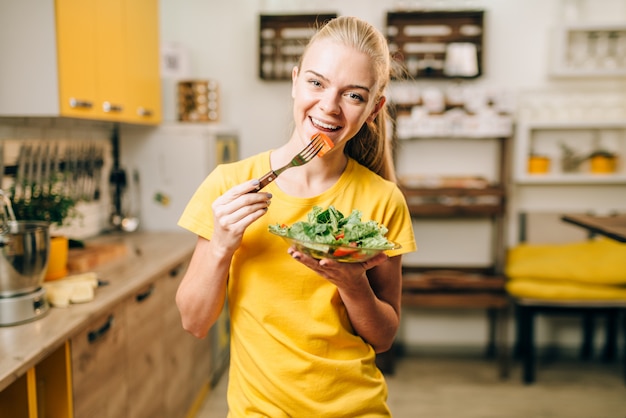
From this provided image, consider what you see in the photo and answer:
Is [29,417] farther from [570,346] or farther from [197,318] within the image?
[570,346]

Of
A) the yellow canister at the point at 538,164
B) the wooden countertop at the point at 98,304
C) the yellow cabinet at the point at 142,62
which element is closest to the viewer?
the wooden countertop at the point at 98,304

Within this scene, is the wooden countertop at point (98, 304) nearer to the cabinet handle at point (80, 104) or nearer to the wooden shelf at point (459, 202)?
the cabinet handle at point (80, 104)

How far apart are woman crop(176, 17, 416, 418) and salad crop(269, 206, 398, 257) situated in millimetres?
56

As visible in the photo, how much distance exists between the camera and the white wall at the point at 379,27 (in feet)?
12.0

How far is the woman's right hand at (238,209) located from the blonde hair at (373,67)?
323 mm

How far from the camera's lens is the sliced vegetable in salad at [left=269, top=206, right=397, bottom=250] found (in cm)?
97

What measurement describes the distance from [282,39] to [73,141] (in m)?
1.49

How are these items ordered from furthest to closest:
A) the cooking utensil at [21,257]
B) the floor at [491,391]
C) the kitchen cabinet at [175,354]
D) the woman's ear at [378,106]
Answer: the floor at [491,391]
the kitchen cabinet at [175,354]
the cooking utensil at [21,257]
the woman's ear at [378,106]

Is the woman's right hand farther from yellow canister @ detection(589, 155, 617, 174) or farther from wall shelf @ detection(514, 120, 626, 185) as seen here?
yellow canister @ detection(589, 155, 617, 174)

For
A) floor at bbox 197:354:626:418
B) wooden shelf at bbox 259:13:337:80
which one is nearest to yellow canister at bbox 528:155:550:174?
floor at bbox 197:354:626:418

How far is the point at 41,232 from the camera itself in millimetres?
1646

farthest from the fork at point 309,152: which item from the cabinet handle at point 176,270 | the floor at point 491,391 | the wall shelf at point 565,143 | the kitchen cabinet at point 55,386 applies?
the wall shelf at point 565,143

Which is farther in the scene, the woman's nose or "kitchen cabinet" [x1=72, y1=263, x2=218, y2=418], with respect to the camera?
"kitchen cabinet" [x1=72, y1=263, x2=218, y2=418]

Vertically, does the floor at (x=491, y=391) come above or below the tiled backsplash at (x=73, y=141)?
below
